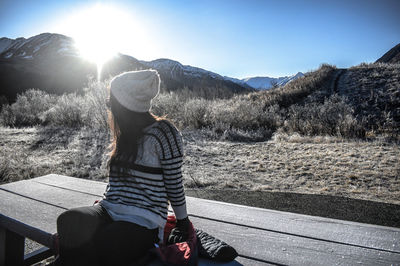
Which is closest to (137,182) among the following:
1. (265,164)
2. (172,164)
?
(172,164)

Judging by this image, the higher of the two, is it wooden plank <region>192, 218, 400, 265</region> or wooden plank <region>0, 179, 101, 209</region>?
wooden plank <region>192, 218, 400, 265</region>

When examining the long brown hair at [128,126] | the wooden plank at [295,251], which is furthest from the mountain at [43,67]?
the wooden plank at [295,251]

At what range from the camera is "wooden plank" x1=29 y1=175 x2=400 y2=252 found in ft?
4.50

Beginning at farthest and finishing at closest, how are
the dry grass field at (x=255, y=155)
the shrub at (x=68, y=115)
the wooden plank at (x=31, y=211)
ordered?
1. the shrub at (x=68, y=115)
2. the dry grass field at (x=255, y=155)
3. the wooden plank at (x=31, y=211)

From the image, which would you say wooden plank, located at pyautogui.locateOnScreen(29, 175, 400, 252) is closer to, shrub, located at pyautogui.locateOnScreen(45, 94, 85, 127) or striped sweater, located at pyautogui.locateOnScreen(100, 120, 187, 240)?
striped sweater, located at pyautogui.locateOnScreen(100, 120, 187, 240)

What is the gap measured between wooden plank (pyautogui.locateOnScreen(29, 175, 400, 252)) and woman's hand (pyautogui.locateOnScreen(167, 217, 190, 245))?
1.12ft

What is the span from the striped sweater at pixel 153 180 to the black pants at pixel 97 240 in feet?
0.33

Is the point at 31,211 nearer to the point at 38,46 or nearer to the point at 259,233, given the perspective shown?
the point at 259,233

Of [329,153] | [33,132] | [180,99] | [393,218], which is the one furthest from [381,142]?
[33,132]

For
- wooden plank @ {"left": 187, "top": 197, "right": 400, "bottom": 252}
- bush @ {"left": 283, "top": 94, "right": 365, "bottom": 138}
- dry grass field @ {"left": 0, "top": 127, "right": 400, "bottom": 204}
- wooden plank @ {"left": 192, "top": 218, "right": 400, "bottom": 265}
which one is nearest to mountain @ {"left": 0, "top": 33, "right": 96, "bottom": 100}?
dry grass field @ {"left": 0, "top": 127, "right": 400, "bottom": 204}

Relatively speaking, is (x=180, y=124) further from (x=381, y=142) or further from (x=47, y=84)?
(x=47, y=84)

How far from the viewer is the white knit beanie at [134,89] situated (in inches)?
57.8

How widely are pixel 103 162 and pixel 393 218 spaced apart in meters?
4.84

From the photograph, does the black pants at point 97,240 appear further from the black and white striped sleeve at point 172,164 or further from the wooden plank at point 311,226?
the wooden plank at point 311,226
